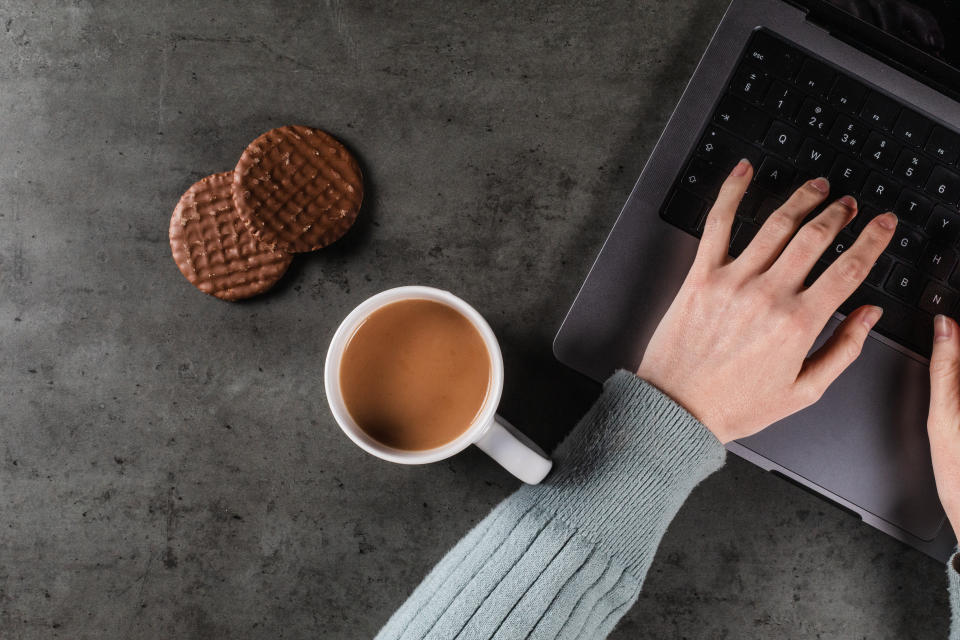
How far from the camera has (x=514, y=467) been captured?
1.99 feet

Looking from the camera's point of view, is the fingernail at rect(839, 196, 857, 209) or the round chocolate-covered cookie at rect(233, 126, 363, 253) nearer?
the fingernail at rect(839, 196, 857, 209)

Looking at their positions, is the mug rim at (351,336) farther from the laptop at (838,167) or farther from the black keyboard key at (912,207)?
the black keyboard key at (912,207)

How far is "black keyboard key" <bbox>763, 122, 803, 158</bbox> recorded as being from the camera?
65 centimetres

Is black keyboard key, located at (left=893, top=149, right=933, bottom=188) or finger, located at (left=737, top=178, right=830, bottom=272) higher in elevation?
black keyboard key, located at (left=893, top=149, right=933, bottom=188)

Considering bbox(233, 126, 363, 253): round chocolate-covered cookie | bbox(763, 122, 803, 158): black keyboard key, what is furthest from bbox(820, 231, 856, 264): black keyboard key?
bbox(233, 126, 363, 253): round chocolate-covered cookie

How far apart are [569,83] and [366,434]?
0.52m

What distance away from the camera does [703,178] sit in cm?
66

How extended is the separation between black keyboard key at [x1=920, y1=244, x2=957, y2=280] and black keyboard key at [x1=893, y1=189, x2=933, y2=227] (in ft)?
0.11

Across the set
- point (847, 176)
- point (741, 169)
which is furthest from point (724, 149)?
point (847, 176)

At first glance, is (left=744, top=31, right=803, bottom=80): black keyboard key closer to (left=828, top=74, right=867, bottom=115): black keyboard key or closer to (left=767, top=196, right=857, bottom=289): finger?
(left=828, top=74, right=867, bottom=115): black keyboard key

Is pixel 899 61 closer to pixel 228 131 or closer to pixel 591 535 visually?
pixel 591 535

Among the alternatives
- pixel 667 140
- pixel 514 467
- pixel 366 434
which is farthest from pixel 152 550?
pixel 667 140

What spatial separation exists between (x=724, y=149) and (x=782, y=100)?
0.08 m

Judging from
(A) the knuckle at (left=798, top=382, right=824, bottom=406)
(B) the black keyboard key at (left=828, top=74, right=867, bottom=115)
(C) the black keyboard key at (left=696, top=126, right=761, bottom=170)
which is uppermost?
(B) the black keyboard key at (left=828, top=74, right=867, bottom=115)
